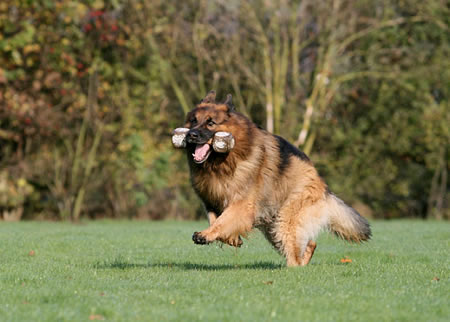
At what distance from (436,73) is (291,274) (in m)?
19.7

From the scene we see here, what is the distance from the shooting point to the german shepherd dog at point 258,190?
319 inches

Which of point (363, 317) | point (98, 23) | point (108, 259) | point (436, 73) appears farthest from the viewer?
point (436, 73)

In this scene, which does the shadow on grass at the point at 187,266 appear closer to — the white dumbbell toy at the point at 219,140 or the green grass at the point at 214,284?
the green grass at the point at 214,284

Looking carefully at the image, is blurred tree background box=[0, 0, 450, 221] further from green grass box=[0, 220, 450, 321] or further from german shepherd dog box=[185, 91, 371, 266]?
german shepherd dog box=[185, 91, 371, 266]

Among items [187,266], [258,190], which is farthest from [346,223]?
[187,266]

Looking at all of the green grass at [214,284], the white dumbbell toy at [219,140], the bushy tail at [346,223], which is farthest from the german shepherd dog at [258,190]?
the green grass at [214,284]

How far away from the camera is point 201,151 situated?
26.4ft

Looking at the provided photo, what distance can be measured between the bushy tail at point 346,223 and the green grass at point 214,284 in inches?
15.8

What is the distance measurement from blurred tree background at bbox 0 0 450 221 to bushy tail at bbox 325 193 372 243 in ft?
48.7

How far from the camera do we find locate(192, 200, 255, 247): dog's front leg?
778 centimetres

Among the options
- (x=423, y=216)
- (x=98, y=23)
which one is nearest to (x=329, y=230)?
(x=98, y=23)

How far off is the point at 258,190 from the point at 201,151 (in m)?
0.95

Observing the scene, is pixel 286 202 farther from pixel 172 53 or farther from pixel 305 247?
pixel 172 53

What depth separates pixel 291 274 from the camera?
26.0 feet
